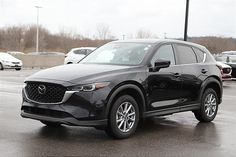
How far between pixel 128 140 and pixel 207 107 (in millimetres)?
2701

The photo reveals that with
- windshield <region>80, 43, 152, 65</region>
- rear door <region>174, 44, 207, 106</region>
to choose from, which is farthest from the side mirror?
rear door <region>174, 44, 207, 106</region>

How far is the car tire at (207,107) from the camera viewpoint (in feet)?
29.8

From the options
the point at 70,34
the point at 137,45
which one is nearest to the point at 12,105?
the point at 137,45

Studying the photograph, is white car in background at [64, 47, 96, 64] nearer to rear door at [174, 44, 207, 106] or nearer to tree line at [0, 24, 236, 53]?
rear door at [174, 44, 207, 106]

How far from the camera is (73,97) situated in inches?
265

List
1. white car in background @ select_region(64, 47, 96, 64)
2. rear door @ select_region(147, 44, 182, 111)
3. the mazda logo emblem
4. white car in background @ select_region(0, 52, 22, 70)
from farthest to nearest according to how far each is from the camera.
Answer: white car in background @ select_region(0, 52, 22, 70) < white car in background @ select_region(64, 47, 96, 64) < rear door @ select_region(147, 44, 182, 111) < the mazda logo emblem

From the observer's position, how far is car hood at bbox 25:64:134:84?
6.89m

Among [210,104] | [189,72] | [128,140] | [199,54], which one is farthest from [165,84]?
[210,104]

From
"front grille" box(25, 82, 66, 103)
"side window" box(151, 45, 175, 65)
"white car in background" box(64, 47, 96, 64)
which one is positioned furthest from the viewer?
"white car in background" box(64, 47, 96, 64)

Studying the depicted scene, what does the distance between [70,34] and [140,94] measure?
8889 cm

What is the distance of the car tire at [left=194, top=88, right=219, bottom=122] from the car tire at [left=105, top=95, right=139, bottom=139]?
2.12 m

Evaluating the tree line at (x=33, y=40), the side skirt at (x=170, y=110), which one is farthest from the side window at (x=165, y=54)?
the tree line at (x=33, y=40)

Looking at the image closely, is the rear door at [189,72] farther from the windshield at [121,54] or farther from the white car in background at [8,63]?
the white car in background at [8,63]

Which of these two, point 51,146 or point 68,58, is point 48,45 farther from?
point 51,146
